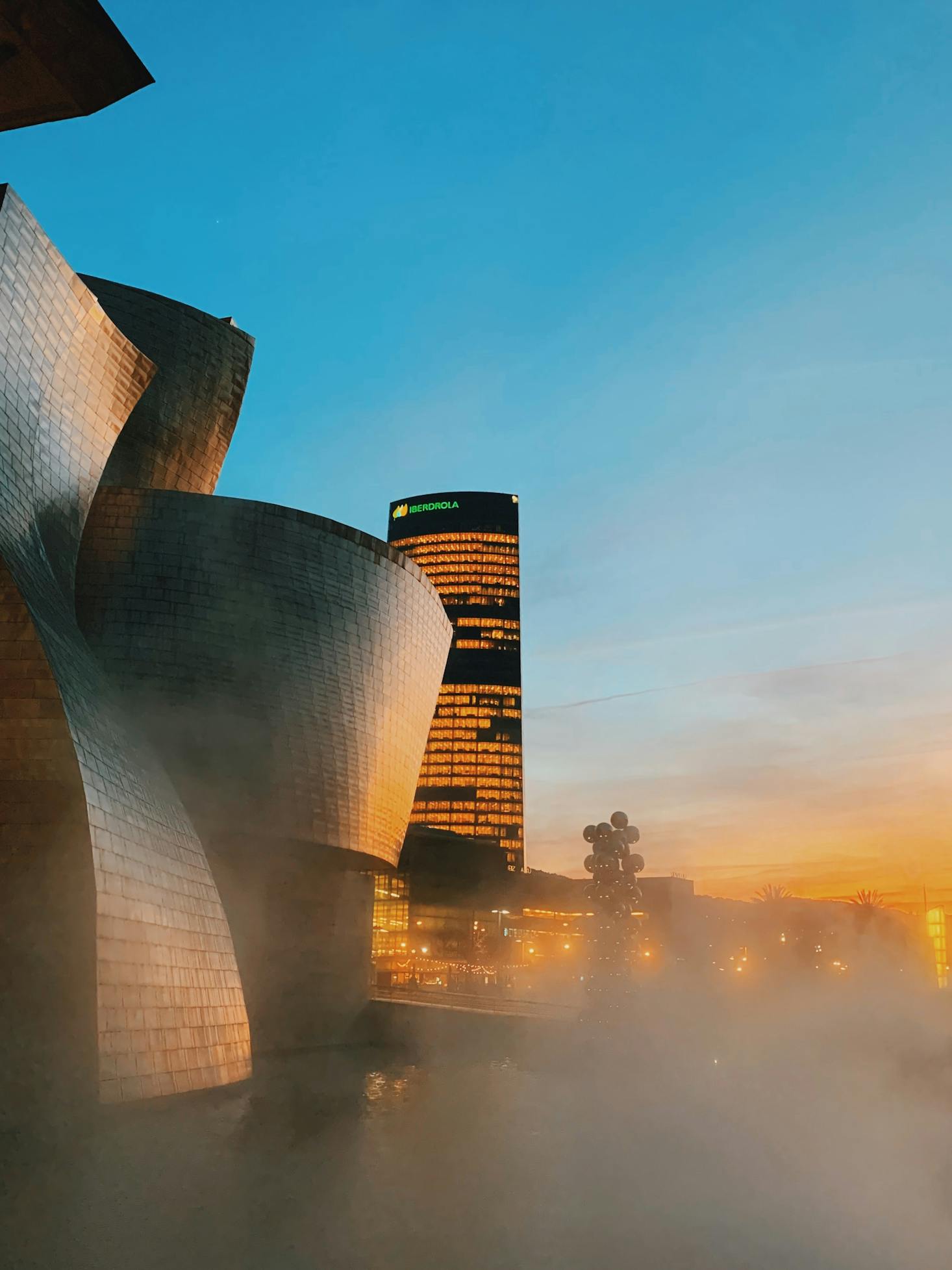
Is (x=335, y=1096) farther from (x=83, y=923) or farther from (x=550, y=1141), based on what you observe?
(x=83, y=923)

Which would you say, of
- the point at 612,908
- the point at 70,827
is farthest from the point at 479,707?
the point at 70,827

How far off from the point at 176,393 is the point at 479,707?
4551 inches

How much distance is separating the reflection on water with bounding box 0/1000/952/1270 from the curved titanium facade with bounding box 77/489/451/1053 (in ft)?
→ 16.8

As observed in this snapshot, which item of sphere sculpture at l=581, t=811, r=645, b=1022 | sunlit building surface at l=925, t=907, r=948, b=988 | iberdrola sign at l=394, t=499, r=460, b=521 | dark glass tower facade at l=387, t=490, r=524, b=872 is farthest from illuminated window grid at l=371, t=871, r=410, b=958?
iberdrola sign at l=394, t=499, r=460, b=521

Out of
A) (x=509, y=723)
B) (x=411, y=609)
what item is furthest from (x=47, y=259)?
(x=509, y=723)

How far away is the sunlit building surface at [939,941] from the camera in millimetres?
47094

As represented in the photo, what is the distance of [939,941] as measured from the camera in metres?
47.1

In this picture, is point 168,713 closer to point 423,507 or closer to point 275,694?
point 275,694

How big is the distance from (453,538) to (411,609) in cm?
11698

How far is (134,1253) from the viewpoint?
7.02 m

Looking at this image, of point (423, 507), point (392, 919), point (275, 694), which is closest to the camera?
point (275, 694)

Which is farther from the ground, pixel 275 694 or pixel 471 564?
pixel 471 564

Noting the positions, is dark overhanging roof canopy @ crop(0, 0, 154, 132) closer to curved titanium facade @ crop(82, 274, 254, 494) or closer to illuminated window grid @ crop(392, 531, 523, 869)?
curved titanium facade @ crop(82, 274, 254, 494)

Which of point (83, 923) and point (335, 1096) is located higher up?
point (83, 923)
